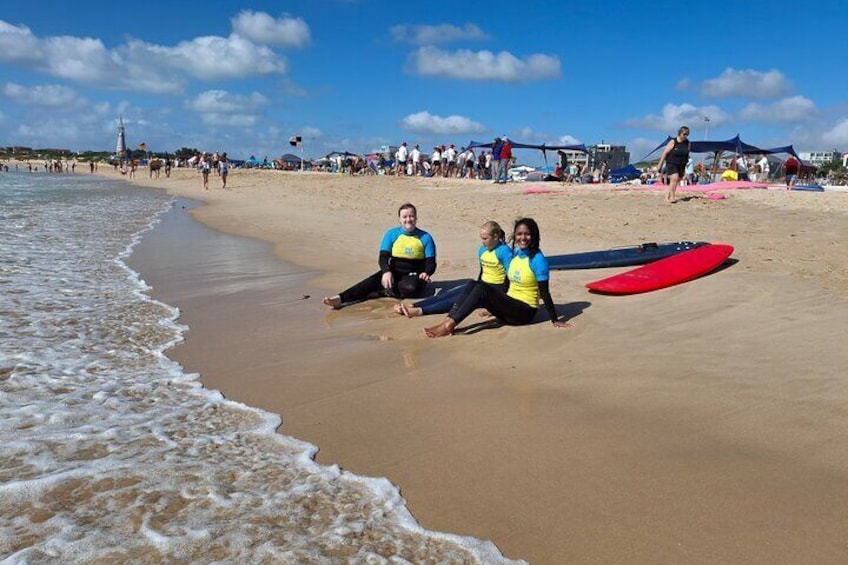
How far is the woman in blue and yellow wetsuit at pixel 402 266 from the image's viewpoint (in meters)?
6.27

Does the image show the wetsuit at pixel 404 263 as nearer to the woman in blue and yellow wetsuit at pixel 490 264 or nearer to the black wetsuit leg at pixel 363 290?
the black wetsuit leg at pixel 363 290

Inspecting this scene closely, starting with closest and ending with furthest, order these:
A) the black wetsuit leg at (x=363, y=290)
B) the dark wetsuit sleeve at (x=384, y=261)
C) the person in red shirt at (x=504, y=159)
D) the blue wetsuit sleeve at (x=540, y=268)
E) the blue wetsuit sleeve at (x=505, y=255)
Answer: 1. the blue wetsuit sleeve at (x=540, y=268)
2. the blue wetsuit sleeve at (x=505, y=255)
3. the black wetsuit leg at (x=363, y=290)
4. the dark wetsuit sleeve at (x=384, y=261)
5. the person in red shirt at (x=504, y=159)

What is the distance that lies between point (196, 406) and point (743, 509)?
295cm

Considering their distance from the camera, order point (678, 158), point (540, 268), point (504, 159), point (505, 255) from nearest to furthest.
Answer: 1. point (540, 268)
2. point (505, 255)
3. point (678, 158)
4. point (504, 159)

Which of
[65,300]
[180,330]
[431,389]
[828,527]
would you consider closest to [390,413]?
[431,389]

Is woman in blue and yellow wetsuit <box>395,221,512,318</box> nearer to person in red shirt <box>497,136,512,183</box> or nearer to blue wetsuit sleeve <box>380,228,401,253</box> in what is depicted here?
blue wetsuit sleeve <box>380,228,401,253</box>

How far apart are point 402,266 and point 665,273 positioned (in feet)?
9.19

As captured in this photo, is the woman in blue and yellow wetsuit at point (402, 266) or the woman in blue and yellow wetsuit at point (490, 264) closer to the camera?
the woman in blue and yellow wetsuit at point (490, 264)

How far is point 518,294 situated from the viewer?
5254mm

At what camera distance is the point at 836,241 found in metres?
7.96

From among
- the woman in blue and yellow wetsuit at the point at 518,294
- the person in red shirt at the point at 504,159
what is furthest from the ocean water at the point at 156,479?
the person in red shirt at the point at 504,159

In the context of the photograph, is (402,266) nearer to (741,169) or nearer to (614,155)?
(741,169)

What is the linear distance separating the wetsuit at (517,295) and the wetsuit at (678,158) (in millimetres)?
7721

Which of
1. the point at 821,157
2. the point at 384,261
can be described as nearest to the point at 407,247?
the point at 384,261
